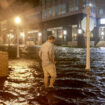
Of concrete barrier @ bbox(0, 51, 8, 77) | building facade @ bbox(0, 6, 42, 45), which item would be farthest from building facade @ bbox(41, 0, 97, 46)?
concrete barrier @ bbox(0, 51, 8, 77)

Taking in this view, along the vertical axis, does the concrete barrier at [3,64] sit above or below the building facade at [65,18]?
below

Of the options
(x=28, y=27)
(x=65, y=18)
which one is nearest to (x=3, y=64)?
(x=65, y=18)

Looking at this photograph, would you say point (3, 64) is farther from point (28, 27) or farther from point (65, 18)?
point (28, 27)

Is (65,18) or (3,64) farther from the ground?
(65,18)

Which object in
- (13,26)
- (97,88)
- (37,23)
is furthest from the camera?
(13,26)

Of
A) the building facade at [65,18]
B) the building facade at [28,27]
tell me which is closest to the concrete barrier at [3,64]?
the building facade at [65,18]

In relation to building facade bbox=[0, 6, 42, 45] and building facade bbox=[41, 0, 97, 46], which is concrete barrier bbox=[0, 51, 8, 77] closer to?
building facade bbox=[41, 0, 97, 46]

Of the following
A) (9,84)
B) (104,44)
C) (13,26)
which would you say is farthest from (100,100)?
(13,26)

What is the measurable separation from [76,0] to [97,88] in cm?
Answer: 4008

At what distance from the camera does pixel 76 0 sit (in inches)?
1737

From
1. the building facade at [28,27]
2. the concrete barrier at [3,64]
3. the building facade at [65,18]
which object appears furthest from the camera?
the building facade at [28,27]

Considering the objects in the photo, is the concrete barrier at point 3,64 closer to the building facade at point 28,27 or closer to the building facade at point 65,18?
the building facade at point 65,18

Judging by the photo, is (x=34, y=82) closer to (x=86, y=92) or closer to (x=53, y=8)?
(x=86, y=92)

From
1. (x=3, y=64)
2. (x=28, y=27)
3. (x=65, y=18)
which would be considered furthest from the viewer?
(x=28, y=27)
